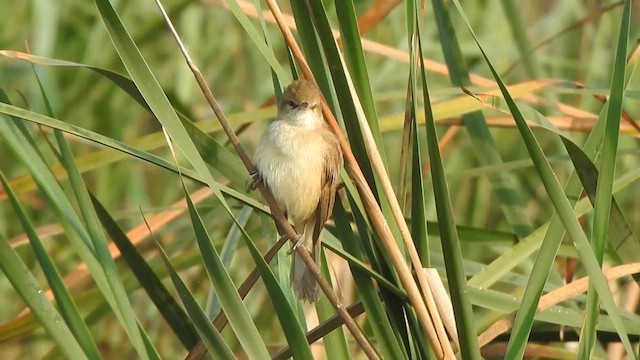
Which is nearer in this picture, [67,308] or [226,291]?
[226,291]

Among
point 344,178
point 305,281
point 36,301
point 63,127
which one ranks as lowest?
point 305,281

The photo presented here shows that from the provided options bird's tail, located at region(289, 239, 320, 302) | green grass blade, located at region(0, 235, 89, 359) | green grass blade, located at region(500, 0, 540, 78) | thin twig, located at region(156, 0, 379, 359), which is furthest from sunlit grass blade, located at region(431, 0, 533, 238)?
green grass blade, located at region(0, 235, 89, 359)

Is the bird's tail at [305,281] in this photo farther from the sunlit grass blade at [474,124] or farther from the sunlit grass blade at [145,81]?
the sunlit grass blade at [474,124]

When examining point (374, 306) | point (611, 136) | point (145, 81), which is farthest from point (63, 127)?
point (611, 136)

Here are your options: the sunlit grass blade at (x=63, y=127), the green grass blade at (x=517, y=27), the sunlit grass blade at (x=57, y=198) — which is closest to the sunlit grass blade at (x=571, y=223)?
the sunlit grass blade at (x=63, y=127)

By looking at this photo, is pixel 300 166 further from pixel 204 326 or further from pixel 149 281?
pixel 204 326

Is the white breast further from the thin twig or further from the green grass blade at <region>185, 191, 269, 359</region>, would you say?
the green grass blade at <region>185, 191, 269, 359</region>

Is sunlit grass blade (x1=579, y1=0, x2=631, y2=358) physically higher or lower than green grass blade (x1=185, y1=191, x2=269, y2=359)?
higher
